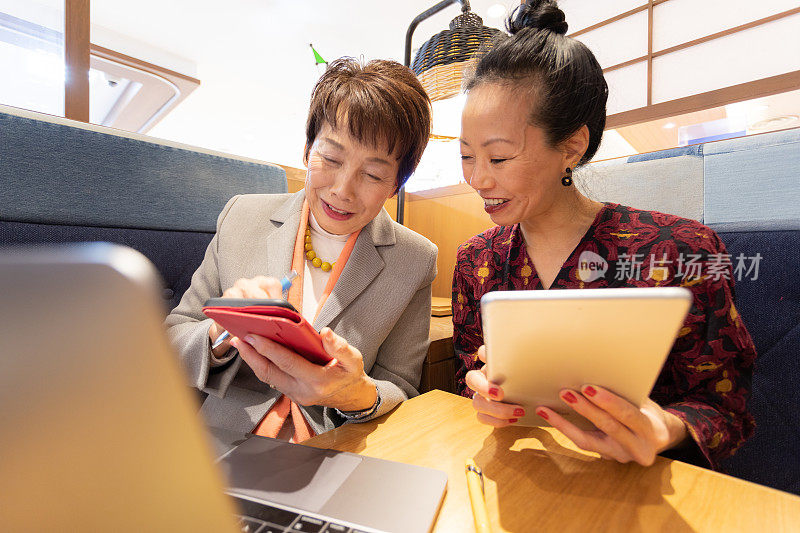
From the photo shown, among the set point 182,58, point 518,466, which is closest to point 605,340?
point 518,466

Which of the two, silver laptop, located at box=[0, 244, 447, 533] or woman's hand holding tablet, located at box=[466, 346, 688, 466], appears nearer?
silver laptop, located at box=[0, 244, 447, 533]

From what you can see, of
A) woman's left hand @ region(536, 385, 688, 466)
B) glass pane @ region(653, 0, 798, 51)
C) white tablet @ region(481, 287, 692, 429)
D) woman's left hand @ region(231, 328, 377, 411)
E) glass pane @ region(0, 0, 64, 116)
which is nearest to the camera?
white tablet @ region(481, 287, 692, 429)

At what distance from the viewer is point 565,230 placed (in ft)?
3.08

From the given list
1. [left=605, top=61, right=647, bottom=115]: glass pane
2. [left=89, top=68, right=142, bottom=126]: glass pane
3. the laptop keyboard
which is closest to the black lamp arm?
the laptop keyboard

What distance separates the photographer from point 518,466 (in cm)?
52

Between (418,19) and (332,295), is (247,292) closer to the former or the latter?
(332,295)

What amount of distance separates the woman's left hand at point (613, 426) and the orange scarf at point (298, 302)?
0.51 metres

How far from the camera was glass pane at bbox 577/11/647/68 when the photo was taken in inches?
104

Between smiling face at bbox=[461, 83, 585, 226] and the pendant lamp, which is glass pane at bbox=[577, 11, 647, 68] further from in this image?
smiling face at bbox=[461, 83, 585, 226]

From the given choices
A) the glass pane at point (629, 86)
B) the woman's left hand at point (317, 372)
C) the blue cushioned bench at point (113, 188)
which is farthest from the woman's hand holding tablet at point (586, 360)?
the glass pane at point (629, 86)

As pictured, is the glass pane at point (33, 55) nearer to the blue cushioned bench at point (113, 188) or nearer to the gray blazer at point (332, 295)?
the blue cushioned bench at point (113, 188)

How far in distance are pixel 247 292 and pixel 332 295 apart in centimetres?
25

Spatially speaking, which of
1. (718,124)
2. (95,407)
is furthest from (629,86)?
(95,407)

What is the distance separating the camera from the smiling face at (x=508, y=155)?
2.86ft
